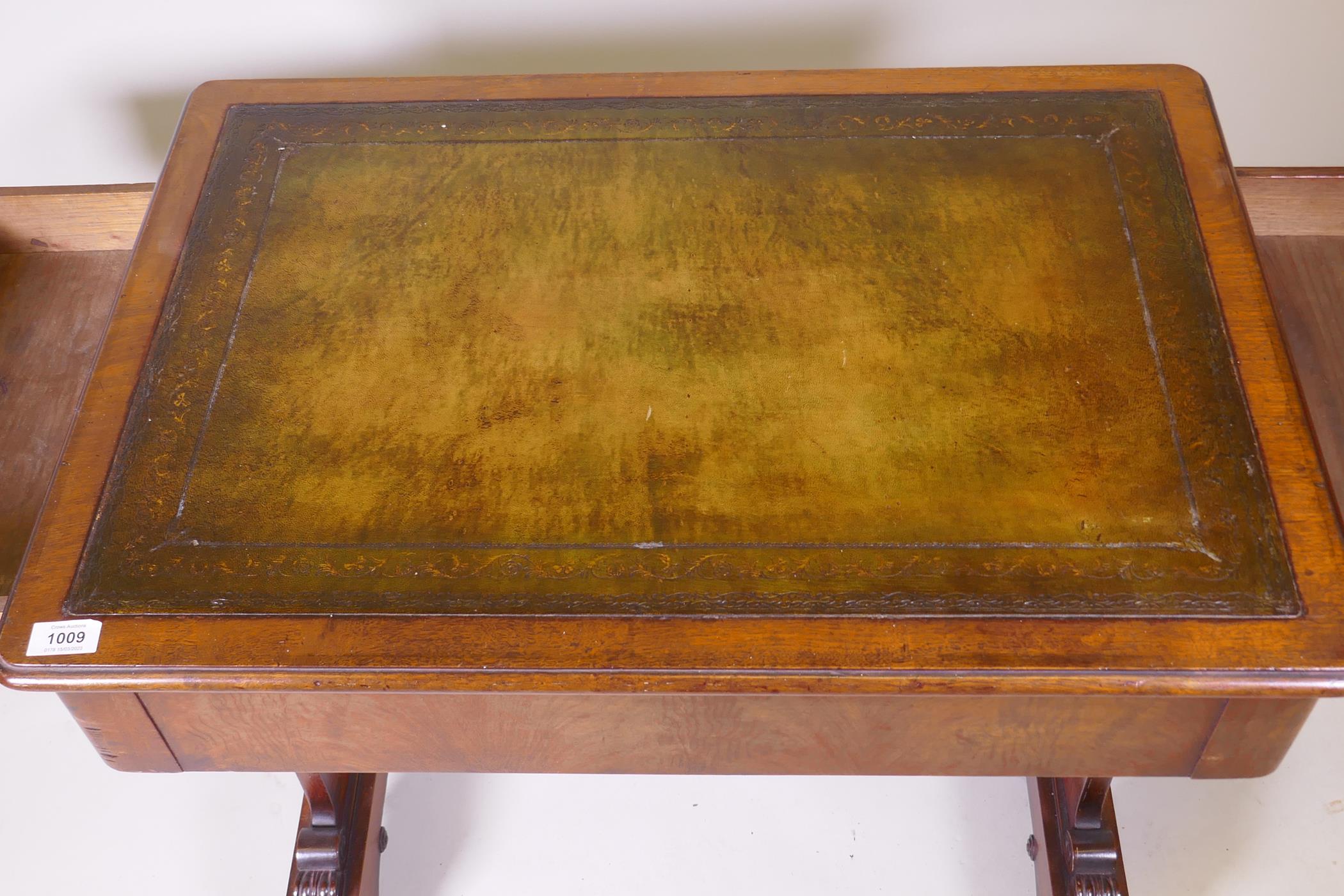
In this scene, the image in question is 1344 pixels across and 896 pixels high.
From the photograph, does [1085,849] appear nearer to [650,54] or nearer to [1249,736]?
[1249,736]

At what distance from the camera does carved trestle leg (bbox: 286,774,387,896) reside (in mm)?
1664

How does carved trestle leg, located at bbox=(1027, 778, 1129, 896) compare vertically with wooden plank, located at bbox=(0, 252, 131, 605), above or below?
below

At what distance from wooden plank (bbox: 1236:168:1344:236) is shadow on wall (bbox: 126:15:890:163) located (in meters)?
0.76

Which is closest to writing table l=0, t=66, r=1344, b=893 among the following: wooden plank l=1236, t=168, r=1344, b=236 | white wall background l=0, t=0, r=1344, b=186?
wooden plank l=1236, t=168, r=1344, b=236

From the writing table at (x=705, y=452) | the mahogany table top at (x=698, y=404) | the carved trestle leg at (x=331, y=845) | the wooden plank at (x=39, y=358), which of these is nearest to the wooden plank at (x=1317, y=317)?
the writing table at (x=705, y=452)

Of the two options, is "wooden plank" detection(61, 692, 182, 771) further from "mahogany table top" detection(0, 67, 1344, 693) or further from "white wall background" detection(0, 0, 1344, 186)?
"white wall background" detection(0, 0, 1344, 186)

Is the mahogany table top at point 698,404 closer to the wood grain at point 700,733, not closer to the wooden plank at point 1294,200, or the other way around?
the wood grain at point 700,733

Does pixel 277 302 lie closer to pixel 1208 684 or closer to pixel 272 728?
pixel 272 728

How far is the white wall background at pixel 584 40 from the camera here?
2.07 meters

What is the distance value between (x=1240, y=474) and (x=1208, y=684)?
267mm

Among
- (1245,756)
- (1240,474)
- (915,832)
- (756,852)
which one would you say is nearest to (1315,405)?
(1240,474)

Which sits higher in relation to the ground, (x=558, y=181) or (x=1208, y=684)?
(x=558, y=181)

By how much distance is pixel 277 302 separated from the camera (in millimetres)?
1444

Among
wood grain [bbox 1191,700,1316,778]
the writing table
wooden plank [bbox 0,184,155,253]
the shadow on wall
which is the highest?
the shadow on wall
